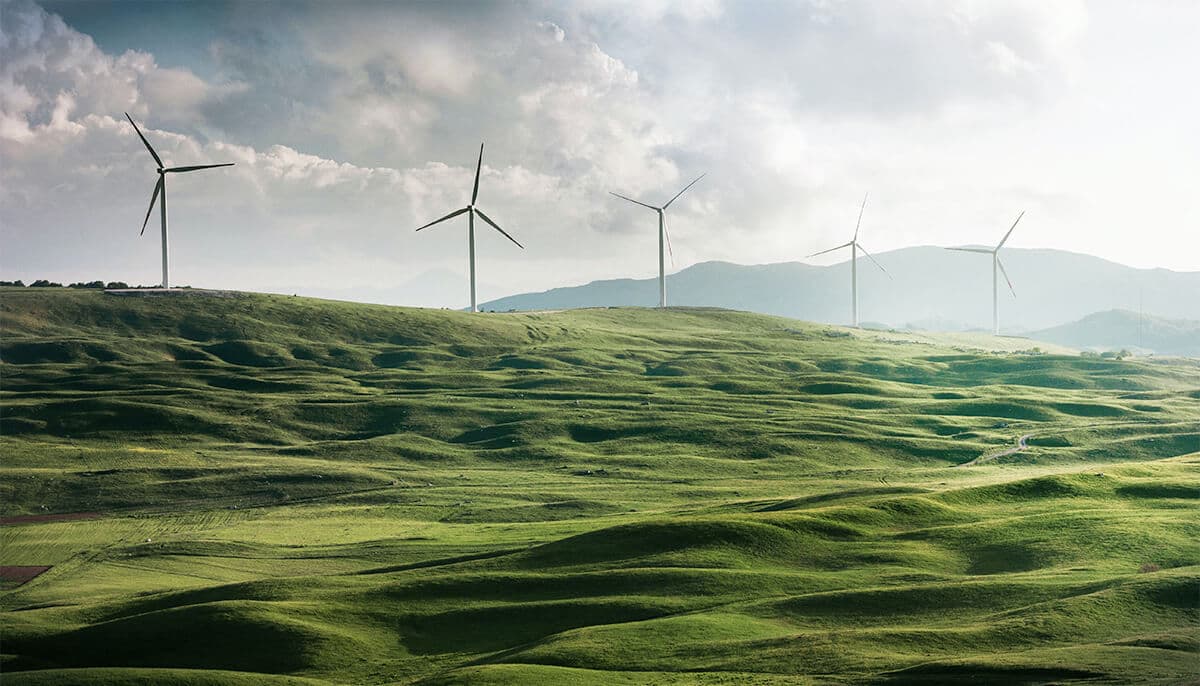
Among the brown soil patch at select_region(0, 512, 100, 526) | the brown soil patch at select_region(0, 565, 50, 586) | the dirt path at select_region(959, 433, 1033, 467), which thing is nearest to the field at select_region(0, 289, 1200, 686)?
the brown soil patch at select_region(0, 512, 100, 526)

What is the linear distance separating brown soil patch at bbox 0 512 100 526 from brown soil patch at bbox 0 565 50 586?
24849 mm

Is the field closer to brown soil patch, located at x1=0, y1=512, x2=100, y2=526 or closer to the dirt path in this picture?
brown soil patch, located at x1=0, y1=512, x2=100, y2=526

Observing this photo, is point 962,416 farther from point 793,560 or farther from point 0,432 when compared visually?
point 0,432

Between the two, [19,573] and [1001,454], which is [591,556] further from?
[1001,454]

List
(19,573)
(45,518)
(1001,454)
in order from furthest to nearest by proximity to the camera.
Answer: (1001,454) < (45,518) < (19,573)

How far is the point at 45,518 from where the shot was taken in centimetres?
12038

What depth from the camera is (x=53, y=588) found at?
84.6 m

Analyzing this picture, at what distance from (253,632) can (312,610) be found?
434cm

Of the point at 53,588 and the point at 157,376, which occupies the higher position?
the point at 157,376

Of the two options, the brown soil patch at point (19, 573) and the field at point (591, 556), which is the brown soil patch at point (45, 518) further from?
the brown soil patch at point (19, 573)

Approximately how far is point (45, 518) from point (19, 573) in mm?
30719

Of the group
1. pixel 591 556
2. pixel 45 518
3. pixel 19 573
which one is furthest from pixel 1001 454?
pixel 19 573

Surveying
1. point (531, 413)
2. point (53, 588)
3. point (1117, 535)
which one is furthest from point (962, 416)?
Answer: point (53, 588)

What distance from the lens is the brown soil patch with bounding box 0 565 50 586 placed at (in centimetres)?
8938
